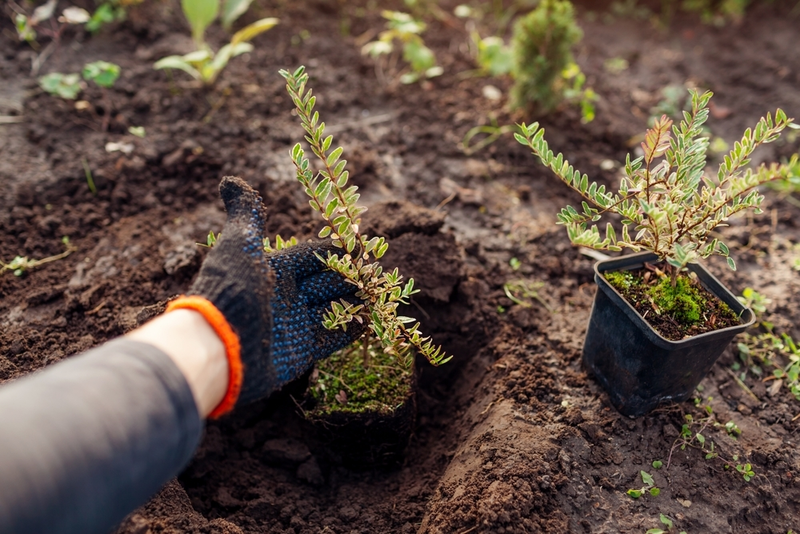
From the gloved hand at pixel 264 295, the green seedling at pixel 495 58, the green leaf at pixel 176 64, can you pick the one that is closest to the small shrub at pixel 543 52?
the green seedling at pixel 495 58

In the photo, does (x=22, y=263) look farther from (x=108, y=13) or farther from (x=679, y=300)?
(x=679, y=300)

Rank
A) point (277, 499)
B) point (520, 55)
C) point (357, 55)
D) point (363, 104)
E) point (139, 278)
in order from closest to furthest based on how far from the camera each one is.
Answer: point (277, 499) < point (139, 278) < point (520, 55) < point (363, 104) < point (357, 55)

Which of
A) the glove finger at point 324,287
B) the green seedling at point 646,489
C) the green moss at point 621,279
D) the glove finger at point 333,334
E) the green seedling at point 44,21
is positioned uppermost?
the green seedling at point 44,21

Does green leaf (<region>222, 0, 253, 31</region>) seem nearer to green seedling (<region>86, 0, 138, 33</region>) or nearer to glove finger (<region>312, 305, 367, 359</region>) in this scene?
green seedling (<region>86, 0, 138, 33</region>)

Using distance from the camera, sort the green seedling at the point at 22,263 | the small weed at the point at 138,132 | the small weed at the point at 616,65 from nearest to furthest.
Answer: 1. the green seedling at the point at 22,263
2. the small weed at the point at 138,132
3. the small weed at the point at 616,65

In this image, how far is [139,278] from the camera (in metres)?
2.62

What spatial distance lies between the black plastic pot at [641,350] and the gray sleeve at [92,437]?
152cm

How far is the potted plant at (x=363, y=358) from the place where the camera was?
1851 millimetres

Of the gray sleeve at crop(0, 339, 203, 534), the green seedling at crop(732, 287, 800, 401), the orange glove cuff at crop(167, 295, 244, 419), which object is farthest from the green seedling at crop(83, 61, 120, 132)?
the green seedling at crop(732, 287, 800, 401)

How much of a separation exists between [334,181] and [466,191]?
65.3 inches

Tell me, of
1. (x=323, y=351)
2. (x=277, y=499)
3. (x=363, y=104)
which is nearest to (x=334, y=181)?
(x=323, y=351)

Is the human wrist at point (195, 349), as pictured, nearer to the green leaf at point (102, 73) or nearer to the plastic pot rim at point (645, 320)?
the plastic pot rim at point (645, 320)

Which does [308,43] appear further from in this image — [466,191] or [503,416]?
[503,416]

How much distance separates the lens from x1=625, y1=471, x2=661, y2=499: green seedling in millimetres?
1967
